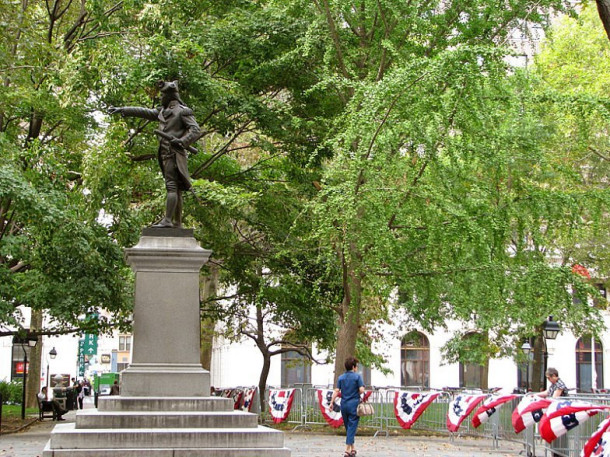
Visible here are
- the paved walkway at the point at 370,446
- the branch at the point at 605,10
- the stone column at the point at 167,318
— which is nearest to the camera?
the branch at the point at 605,10

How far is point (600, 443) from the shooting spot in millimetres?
9664

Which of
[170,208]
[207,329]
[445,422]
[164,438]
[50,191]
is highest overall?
[50,191]

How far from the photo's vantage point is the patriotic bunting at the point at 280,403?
25.0m

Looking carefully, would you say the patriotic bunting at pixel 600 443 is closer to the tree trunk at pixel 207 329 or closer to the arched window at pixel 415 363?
the tree trunk at pixel 207 329

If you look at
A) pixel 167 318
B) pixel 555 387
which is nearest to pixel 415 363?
pixel 555 387

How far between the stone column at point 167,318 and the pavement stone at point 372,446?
331 cm

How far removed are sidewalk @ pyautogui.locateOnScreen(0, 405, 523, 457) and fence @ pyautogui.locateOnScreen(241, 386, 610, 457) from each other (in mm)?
300

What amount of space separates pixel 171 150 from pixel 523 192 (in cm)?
838

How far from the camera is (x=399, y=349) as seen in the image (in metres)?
57.1

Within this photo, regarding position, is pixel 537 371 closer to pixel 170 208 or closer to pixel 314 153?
pixel 314 153

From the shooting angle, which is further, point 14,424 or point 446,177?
point 14,424

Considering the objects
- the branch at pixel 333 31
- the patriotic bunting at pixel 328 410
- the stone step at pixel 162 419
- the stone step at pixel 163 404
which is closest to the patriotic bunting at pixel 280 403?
the patriotic bunting at pixel 328 410

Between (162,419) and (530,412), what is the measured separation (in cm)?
569

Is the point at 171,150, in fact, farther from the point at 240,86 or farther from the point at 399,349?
the point at 399,349
